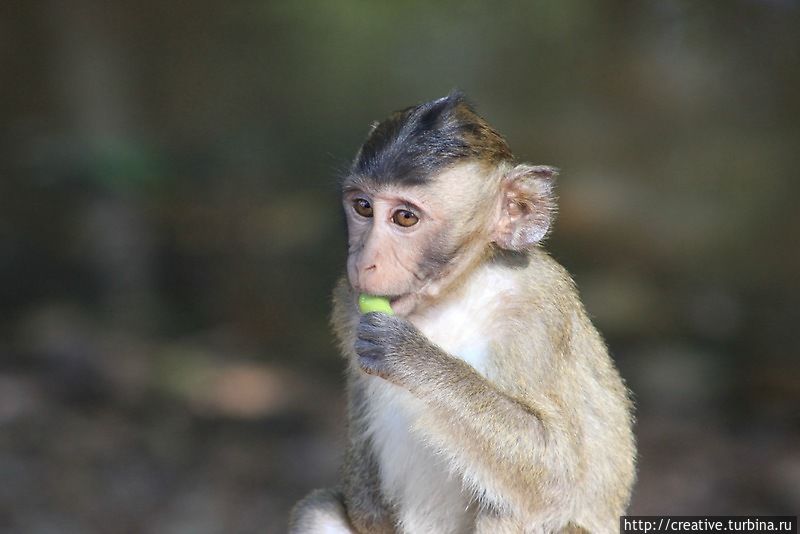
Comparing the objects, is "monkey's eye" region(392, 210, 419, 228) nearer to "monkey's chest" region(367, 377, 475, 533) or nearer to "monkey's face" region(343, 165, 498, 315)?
"monkey's face" region(343, 165, 498, 315)

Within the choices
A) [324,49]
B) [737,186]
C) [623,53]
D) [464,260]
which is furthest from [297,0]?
[464,260]

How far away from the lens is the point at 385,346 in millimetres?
3916

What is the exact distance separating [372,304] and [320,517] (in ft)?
4.33

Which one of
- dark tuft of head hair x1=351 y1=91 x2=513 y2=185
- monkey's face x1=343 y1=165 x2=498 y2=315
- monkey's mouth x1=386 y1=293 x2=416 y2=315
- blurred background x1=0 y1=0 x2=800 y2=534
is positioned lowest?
blurred background x1=0 y1=0 x2=800 y2=534

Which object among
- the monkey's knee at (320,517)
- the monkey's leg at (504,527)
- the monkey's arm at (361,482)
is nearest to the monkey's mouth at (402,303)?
the monkey's arm at (361,482)

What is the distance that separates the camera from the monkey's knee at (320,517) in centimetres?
483

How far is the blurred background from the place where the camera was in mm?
8398

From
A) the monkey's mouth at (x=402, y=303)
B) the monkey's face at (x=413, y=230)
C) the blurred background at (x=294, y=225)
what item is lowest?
the blurred background at (x=294, y=225)

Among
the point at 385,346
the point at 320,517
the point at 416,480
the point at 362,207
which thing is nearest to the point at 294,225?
the point at 320,517

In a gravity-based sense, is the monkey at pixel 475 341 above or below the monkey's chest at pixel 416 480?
above

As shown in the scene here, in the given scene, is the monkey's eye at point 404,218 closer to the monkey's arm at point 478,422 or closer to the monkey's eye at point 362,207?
the monkey's eye at point 362,207

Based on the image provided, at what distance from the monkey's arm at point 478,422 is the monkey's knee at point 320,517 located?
0.94m

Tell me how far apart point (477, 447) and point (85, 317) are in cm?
682

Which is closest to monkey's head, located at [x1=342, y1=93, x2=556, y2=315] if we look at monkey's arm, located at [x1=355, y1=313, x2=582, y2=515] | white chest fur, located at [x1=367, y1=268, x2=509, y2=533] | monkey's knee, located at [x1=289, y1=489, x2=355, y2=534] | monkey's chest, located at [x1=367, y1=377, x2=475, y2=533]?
white chest fur, located at [x1=367, y1=268, x2=509, y2=533]
